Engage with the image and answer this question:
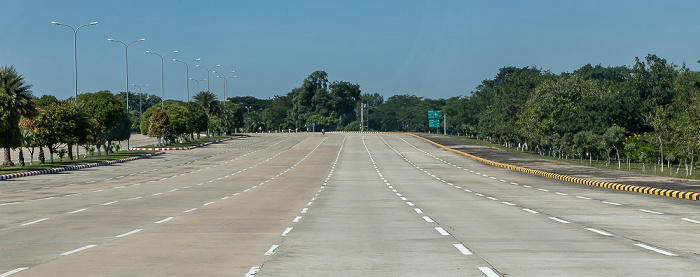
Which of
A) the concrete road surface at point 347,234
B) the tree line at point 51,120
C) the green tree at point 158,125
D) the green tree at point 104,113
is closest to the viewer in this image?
the concrete road surface at point 347,234

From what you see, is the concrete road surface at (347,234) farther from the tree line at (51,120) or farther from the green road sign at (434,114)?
the green road sign at (434,114)

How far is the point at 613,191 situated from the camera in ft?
105

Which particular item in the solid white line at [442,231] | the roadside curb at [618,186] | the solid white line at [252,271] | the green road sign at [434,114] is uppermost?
the green road sign at [434,114]

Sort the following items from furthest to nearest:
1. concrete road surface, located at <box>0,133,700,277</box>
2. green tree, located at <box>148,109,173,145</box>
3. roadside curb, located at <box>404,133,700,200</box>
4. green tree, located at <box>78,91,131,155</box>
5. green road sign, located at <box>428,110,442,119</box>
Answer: green road sign, located at <box>428,110,442,119</box>, green tree, located at <box>148,109,173,145</box>, green tree, located at <box>78,91,131,155</box>, roadside curb, located at <box>404,133,700,200</box>, concrete road surface, located at <box>0,133,700,277</box>

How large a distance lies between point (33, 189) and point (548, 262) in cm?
2829

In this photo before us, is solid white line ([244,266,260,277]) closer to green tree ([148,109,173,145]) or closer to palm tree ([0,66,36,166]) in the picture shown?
palm tree ([0,66,36,166])

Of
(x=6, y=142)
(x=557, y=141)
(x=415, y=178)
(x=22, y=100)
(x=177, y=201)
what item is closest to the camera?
(x=177, y=201)

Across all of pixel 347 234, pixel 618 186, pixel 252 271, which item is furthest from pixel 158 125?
pixel 252 271

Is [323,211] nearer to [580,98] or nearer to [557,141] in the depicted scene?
[557,141]

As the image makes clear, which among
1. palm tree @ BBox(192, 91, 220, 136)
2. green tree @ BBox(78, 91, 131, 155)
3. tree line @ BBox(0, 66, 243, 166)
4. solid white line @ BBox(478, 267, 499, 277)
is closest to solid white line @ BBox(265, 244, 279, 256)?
solid white line @ BBox(478, 267, 499, 277)

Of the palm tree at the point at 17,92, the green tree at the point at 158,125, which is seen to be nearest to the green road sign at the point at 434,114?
the green tree at the point at 158,125

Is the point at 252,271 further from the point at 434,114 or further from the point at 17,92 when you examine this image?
the point at 434,114

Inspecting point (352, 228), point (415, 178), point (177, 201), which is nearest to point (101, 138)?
point (415, 178)

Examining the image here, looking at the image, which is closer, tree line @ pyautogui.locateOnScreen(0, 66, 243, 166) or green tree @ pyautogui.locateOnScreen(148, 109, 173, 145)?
tree line @ pyautogui.locateOnScreen(0, 66, 243, 166)
